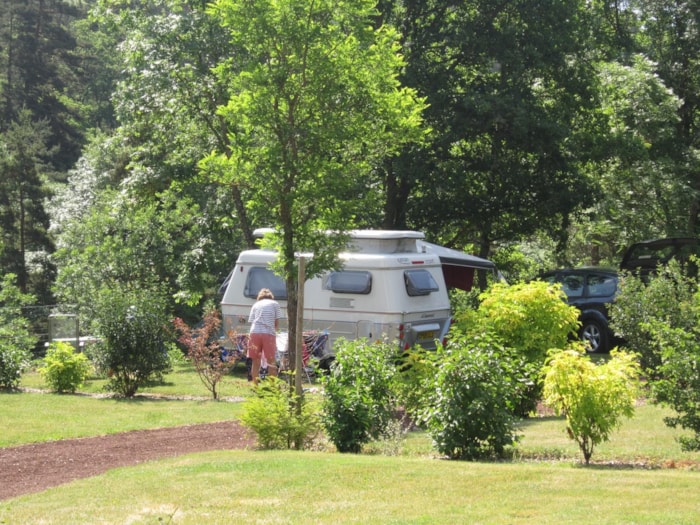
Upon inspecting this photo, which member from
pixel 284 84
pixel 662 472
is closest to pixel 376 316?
pixel 284 84

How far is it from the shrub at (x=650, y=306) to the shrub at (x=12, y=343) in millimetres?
10013

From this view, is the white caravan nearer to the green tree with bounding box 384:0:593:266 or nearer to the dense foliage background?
the dense foliage background

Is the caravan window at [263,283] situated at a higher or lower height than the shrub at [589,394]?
higher

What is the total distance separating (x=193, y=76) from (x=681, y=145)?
36.3ft

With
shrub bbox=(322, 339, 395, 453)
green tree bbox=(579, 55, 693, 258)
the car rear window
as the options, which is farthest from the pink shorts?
green tree bbox=(579, 55, 693, 258)

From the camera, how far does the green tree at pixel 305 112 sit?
36.3 feet

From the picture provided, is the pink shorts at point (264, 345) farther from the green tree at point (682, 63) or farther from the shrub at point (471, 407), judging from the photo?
the green tree at point (682, 63)

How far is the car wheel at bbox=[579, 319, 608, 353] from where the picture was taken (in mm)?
19188

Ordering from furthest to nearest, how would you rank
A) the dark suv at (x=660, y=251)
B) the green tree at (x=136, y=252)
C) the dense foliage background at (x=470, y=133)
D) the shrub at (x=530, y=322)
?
the green tree at (x=136, y=252), the dense foliage background at (x=470, y=133), the dark suv at (x=660, y=251), the shrub at (x=530, y=322)

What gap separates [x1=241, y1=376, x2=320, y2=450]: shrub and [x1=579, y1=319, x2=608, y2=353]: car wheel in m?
10.4

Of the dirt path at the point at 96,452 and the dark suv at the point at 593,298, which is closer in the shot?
the dirt path at the point at 96,452

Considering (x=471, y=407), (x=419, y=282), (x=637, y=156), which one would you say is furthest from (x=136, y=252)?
(x=471, y=407)

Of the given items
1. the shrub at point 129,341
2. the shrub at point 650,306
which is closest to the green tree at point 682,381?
the shrub at point 650,306

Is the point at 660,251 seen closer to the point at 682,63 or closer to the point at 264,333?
the point at 682,63
